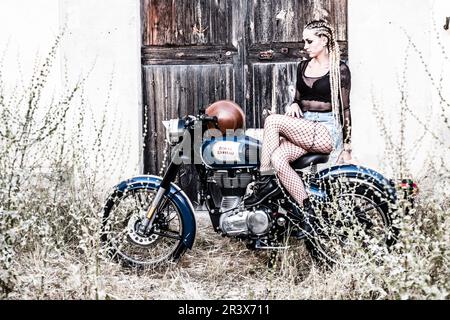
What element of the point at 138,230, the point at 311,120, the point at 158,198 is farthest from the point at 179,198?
the point at 311,120

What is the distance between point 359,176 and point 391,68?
150cm

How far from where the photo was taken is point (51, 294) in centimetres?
430

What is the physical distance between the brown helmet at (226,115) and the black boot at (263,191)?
53 centimetres

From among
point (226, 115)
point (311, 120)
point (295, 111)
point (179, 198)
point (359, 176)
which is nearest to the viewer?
point (359, 176)

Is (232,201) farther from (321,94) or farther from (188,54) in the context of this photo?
(188,54)

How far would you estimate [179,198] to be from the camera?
4.92m

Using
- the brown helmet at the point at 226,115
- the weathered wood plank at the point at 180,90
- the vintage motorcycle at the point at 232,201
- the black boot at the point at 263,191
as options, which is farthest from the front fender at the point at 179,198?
the weathered wood plank at the point at 180,90

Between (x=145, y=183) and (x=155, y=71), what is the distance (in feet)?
5.35

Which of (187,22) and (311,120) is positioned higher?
(187,22)

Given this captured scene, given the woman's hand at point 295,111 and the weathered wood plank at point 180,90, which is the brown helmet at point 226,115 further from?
the weathered wood plank at point 180,90

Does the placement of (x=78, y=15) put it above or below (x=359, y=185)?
above

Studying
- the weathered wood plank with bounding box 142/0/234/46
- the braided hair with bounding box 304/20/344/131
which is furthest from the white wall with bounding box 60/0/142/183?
the braided hair with bounding box 304/20/344/131

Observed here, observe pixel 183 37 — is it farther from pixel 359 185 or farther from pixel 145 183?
pixel 359 185

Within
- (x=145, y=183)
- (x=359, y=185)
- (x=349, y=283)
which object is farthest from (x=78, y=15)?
(x=349, y=283)
